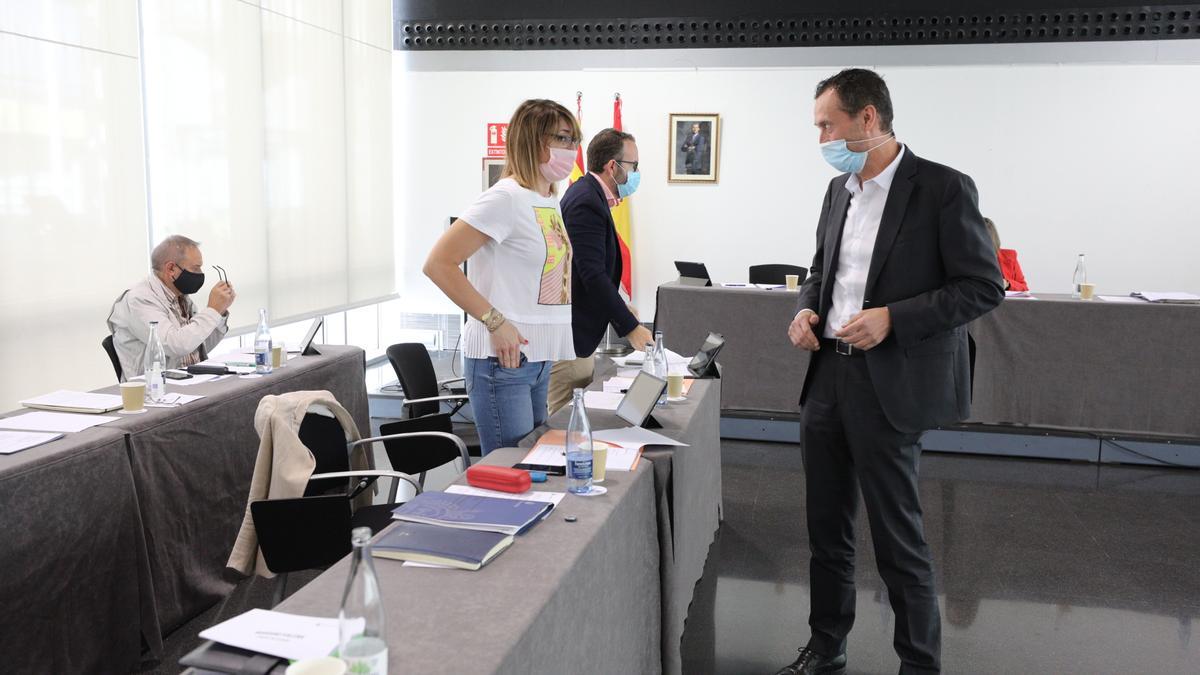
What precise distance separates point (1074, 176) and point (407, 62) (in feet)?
16.9

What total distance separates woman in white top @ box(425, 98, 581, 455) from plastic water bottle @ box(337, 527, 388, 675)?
1226mm

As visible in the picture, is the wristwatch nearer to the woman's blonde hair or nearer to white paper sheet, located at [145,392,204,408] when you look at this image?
the woman's blonde hair

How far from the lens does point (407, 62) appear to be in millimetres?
7316

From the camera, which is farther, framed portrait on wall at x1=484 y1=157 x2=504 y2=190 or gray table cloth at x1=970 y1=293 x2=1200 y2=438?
framed portrait on wall at x1=484 y1=157 x2=504 y2=190

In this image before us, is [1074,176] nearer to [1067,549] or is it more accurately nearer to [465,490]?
[1067,549]

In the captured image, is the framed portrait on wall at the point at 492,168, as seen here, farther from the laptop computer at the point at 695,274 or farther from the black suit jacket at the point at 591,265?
the black suit jacket at the point at 591,265

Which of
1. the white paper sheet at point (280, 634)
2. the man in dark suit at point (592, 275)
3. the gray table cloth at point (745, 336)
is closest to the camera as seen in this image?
the white paper sheet at point (280, 634)

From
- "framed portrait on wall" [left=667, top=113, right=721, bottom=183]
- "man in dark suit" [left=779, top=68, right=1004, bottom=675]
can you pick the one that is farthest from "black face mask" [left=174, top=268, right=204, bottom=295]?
"framed portrait on wall" [left=667, top=113, right=721, bottom=183]

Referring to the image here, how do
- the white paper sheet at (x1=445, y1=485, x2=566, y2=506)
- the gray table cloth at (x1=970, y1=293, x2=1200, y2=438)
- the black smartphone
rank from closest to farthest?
1. the white paper sheet at (x1=445, y1=485, x2=566, y2=506)
2. the black smartphone
3. the gray table cloth at (x1=970, y1=293, x2=1200, y2=438)

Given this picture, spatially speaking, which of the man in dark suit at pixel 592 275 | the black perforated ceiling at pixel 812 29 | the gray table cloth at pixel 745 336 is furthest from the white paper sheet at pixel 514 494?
the black perforated ceiling at pixel 812 29

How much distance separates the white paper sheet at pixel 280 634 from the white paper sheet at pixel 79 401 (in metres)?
1.89

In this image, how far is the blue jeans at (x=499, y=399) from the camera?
2473mm

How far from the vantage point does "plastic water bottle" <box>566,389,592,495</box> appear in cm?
203

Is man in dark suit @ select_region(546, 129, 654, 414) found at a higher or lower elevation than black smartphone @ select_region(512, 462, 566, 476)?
higher
